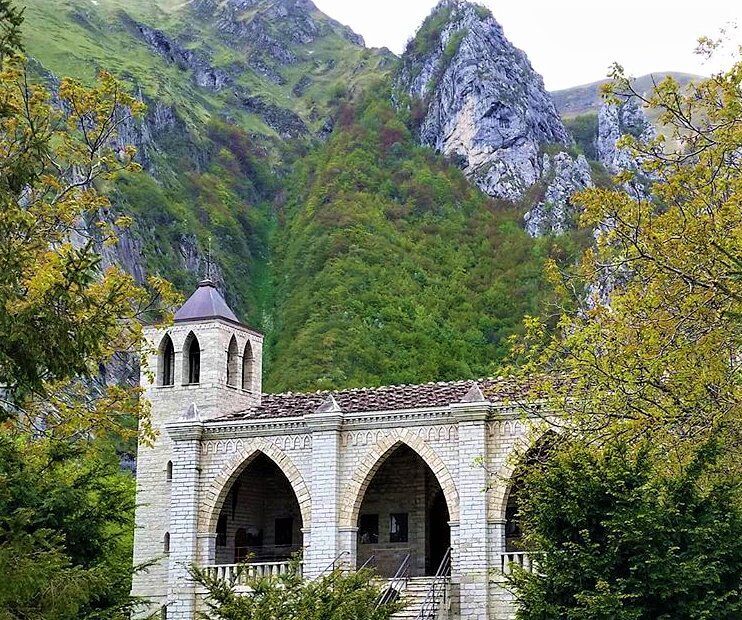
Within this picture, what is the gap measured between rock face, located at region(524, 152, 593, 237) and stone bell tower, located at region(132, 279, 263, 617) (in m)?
50.0

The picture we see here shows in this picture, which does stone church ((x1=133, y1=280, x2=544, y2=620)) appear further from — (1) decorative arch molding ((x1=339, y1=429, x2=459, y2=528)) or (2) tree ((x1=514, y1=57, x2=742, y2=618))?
(2) tree ((x1=514, y1=57, x2=742, y2=618))

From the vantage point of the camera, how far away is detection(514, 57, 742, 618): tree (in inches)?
657

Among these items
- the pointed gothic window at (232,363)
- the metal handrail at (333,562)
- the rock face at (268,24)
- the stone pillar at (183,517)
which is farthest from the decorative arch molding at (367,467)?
the rock face at (268,24)

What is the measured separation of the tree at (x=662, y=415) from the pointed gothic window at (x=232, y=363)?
14.8 m

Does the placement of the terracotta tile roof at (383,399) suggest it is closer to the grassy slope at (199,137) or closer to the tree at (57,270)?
the tree at (57,270)

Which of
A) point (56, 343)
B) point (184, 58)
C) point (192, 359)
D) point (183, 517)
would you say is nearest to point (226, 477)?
point (183, 517)

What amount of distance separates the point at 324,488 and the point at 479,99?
6494 centimetres

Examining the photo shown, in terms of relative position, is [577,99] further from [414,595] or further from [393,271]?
[414,595]

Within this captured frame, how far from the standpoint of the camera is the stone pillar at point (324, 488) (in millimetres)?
28031

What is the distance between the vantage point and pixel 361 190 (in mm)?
86625

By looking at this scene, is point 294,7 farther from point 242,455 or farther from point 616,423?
point 616,423

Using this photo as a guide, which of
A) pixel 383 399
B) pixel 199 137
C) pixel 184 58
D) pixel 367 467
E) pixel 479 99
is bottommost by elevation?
pixel 367 467

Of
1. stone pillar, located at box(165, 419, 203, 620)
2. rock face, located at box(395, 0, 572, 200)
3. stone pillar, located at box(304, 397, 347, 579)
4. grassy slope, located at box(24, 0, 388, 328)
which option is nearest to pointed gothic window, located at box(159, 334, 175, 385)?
stone pillar, located at box(165, 419, 203, 620)

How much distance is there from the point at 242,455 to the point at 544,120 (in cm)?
6570
